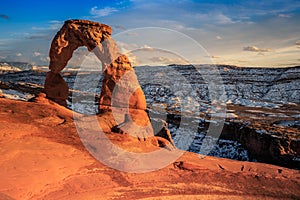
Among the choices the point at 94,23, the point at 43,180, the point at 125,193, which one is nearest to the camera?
the point at 43,180

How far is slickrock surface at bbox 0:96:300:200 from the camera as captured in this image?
671cm

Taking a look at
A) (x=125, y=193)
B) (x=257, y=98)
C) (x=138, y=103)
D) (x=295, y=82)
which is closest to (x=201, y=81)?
(x=257, y=98)

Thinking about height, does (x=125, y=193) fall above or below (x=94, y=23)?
below

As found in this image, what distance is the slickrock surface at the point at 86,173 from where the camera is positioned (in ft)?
22.0

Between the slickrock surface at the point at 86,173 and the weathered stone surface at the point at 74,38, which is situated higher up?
the weathered stone surface at the point at 74,38

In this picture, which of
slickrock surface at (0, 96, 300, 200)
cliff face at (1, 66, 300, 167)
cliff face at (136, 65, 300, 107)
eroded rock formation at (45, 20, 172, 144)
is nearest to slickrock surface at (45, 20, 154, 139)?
eroded rock formation at (45, 20, 172, 144)

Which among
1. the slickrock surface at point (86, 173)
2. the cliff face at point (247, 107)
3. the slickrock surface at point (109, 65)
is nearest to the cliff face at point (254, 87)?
the cliff face at point (247, 107)

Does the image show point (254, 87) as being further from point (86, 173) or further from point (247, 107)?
point (86, 173)

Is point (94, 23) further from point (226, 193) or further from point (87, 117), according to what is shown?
point (226, 193)

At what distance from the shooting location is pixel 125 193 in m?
7.29

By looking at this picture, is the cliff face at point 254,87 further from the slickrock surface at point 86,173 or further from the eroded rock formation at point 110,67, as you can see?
the slickrock surface at point 86,173

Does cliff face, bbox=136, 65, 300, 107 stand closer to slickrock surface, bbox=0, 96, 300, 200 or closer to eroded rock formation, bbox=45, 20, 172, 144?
eroded rock formation, bbox=45, 20, 172, 144

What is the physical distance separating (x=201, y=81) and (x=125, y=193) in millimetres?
63389

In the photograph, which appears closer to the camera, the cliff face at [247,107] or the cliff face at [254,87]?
the cliff face at [247,107]
